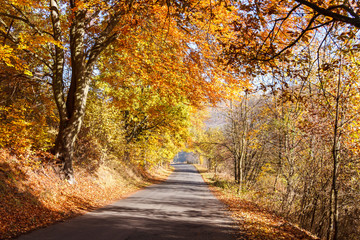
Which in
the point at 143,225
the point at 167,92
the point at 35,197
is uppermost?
the point at 167,92

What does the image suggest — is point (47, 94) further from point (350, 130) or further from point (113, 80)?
point (350, 130)

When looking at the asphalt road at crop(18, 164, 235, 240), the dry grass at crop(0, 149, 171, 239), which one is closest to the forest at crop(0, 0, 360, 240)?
the dry grass at crop(0, 149, 171, 239)

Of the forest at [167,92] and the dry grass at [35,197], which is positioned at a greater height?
the forest at [167,92]

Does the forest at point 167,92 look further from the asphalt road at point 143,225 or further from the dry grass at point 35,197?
the asphalt road at point 143,225

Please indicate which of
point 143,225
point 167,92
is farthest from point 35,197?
point 167,92

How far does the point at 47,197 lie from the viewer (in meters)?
8.42

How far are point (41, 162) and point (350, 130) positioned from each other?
39.9ft

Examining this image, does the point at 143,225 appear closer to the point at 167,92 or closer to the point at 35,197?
the point at 35,197

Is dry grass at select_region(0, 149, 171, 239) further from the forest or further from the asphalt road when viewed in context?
the asphalt road

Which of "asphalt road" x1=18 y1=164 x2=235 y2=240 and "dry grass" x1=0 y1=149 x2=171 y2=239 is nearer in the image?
"asphalt road" x1=18 y1=164 x2=235 y2=240

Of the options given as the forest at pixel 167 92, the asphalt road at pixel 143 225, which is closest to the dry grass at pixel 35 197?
the forest at pixel 167 92

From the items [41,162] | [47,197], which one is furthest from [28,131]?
[47,197]

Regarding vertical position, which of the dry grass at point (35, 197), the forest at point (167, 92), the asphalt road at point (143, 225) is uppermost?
the forest at point (167, 92)

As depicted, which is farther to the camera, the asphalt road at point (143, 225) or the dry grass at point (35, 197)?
the dry grass at point (35, 197)
